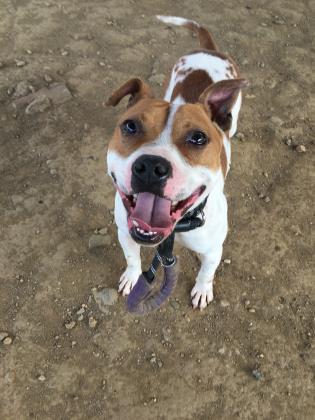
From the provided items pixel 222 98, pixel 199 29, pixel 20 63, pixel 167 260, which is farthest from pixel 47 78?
pixel 167 260

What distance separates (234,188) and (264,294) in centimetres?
127

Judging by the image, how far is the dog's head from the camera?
2.92 metres

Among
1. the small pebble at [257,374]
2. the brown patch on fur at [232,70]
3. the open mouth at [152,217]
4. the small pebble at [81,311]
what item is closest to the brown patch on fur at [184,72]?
the brown patch on fur at [232,70]

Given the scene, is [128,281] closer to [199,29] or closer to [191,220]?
[191,220]

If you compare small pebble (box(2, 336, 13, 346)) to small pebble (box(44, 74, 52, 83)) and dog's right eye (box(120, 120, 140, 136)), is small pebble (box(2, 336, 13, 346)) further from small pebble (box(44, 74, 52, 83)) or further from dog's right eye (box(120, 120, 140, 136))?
small pebble (box(44, 74, 52, 83))

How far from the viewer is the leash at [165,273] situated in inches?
139

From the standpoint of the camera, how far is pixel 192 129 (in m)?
3.19

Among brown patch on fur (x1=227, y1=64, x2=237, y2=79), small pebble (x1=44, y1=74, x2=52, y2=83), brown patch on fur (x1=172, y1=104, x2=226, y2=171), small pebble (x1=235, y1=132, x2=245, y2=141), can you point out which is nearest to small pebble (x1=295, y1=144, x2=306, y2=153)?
small pebble (x1=235, y1=132, x2=245, y2=141)

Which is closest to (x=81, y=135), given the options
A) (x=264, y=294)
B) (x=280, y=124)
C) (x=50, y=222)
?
(x=50, y=222)

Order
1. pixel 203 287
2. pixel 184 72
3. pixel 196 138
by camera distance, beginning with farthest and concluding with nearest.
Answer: pixel 184 72 → pixel 203 287 → pixel 196 138

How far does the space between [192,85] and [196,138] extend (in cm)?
152

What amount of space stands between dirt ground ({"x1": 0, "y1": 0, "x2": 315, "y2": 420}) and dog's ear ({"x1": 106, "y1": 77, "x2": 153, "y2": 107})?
5.29 ft

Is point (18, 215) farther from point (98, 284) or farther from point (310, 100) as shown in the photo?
point (310, 100)

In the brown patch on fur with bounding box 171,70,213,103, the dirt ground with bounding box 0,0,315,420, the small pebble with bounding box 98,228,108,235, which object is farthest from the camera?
the small pebble with bounding box 98,228,108,235
